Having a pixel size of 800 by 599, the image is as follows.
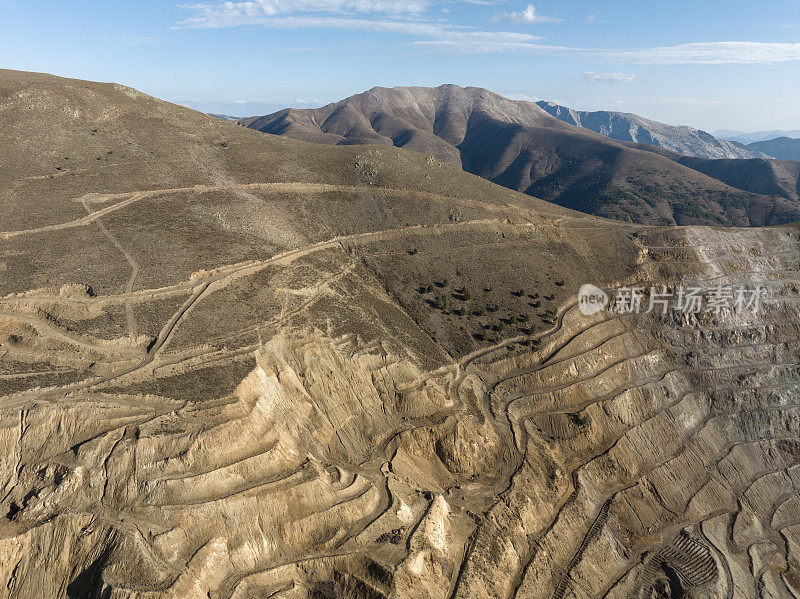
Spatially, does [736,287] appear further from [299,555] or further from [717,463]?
[299,555]

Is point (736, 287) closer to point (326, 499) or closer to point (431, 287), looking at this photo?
point (431, 287)

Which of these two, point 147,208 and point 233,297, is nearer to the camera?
point 233,297

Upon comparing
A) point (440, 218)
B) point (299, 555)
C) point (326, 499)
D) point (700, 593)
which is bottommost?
point (700, 593)

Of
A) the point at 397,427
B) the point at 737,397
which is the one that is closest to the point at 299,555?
the point at 397,427

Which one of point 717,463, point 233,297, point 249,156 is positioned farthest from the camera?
point 249,156

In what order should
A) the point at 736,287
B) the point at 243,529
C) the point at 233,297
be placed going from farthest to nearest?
the point at 736,287 → the point at 233,297 → the point at 243,529

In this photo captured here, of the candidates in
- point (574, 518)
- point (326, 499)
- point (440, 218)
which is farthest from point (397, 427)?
point (440, 218)

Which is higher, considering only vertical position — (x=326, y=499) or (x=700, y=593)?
(x=326, y=499)
